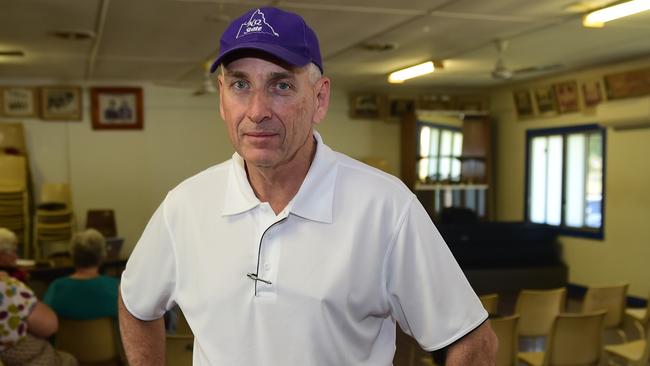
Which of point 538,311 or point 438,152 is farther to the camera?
point 438,152

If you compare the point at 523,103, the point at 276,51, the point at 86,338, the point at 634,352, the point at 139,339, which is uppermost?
the point at 523,103

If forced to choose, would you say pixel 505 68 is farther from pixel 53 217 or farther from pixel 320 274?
pixel 320 274

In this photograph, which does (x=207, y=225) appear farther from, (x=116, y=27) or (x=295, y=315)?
(x=116, y=27)

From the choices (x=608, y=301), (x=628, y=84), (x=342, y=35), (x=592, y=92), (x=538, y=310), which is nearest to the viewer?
(x=538, y=310)

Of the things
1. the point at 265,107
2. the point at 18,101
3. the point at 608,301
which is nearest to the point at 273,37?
the point at 265,107

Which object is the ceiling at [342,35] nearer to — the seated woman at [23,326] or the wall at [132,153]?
the wall at [132,153]

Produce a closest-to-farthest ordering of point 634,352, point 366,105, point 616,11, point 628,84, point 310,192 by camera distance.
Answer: point 310,192, point 634,352, point 616,11, point 628,84, point 366,105

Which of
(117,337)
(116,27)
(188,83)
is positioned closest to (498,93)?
(188,83)

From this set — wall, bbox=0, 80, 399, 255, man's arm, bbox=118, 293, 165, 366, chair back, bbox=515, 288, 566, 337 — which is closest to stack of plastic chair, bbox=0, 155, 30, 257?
wall, bbox=0, 80, 399, 255

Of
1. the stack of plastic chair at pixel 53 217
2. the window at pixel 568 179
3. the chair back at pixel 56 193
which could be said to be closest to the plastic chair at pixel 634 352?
the window at pixel 568 179

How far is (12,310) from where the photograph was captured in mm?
3371

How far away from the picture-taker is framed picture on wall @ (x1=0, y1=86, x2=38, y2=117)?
959 centimetres

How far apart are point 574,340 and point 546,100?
20.6 ft

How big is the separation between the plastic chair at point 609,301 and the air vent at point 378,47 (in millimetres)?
3265
